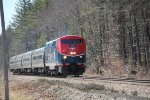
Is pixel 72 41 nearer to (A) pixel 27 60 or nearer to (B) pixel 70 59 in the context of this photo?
(B) pixel 70 59

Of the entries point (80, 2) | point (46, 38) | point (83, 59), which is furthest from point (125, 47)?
point (46, 38)

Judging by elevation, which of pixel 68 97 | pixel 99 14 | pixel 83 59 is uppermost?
pixel 99 14

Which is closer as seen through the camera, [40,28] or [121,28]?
[121,28]

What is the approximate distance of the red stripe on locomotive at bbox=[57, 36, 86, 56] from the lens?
1264 inches

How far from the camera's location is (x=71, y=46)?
32.5m

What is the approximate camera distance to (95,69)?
40938mm

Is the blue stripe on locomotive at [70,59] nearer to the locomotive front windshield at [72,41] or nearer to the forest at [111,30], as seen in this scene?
the locomotive front windshield at [72,41]

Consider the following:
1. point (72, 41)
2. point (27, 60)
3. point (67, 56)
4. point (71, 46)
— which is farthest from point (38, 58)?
point (67, 56)

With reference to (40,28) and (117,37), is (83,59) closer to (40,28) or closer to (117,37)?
(117,37)

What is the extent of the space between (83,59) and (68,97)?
662 inches

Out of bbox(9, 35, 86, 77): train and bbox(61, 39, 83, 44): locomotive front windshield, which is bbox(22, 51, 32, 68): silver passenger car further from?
bbox(61, 39, 83, 44): locomotive front windshield

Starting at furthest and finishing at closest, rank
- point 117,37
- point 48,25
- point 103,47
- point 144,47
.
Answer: point 48,25, point 103,47, point 117,37, point 144,47

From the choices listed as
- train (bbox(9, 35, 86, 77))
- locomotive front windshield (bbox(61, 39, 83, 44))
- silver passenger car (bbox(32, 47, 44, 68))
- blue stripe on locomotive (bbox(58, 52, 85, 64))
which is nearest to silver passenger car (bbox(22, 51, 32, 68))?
silver passenger car (bbox(32, 47, 44, 68))

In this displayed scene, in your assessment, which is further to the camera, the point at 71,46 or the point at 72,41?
the point at 72,41
